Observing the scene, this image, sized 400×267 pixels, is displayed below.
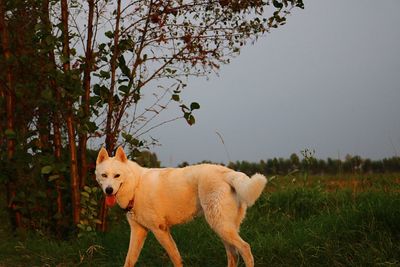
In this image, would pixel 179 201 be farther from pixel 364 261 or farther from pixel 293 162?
pixel 293 162

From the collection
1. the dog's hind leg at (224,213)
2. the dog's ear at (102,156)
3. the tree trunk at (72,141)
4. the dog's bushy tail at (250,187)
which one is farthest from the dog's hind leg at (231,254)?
the tree trunk at (72,141)

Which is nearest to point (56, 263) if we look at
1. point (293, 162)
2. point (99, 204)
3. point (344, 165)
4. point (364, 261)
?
point (99, 204)

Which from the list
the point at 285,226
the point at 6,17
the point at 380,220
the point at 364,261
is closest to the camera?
the point at 364,261

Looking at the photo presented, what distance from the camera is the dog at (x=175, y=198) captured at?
19.5 feet

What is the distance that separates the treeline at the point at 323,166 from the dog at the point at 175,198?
13.7 ft

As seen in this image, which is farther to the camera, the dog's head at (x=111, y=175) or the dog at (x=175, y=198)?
the dog's head at (x=111, y=175)

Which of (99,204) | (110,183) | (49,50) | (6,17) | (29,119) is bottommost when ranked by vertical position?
(99,204)

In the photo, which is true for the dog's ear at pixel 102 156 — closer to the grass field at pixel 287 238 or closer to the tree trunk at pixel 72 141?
the grass field at pixel 287 238

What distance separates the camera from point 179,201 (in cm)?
638

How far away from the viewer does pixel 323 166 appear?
12.5 meters

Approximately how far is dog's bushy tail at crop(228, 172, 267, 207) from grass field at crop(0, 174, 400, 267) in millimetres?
1218

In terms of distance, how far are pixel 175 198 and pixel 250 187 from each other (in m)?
1.03

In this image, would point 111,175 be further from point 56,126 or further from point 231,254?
point 56,126

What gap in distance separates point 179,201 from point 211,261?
121 cm
